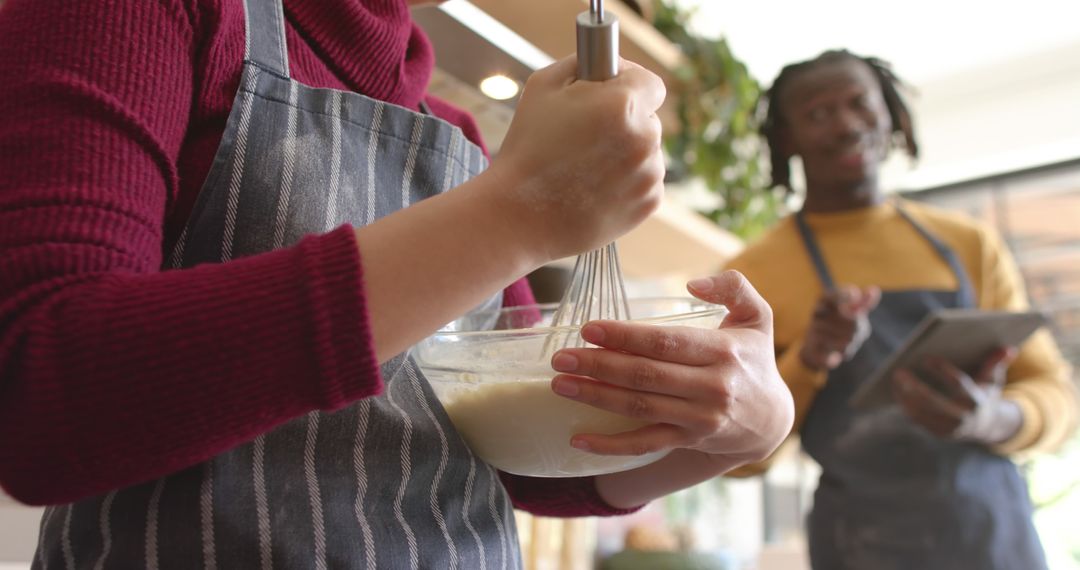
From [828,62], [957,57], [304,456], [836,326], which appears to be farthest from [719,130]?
[304,456]

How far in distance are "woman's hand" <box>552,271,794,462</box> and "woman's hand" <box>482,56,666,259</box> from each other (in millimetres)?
49

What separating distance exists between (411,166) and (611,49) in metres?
0.20

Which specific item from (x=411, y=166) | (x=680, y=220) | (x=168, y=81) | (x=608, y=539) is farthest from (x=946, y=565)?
(x=168, y=81)

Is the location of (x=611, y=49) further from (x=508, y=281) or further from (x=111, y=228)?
(x=111, y=228)

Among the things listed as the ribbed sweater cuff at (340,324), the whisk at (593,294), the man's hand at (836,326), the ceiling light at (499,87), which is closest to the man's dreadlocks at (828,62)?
the man's hand at (836,326)

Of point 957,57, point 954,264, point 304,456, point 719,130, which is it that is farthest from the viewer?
point 957,57

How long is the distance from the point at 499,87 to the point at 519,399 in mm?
349

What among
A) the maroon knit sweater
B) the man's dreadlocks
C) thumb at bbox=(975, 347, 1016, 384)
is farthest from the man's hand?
the maroon knit sweater

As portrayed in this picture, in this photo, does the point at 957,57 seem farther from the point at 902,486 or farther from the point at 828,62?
the point at 902,486

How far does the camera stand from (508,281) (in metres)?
0.36

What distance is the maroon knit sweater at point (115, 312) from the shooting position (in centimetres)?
32

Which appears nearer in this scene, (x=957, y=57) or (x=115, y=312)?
(x=115, y=312)

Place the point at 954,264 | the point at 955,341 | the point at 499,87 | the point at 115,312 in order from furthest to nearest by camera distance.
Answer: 1. the point at 954,264
2. the point at 955,341
3. the point at 499,87
4. the point at 115,312

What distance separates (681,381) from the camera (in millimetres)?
384
